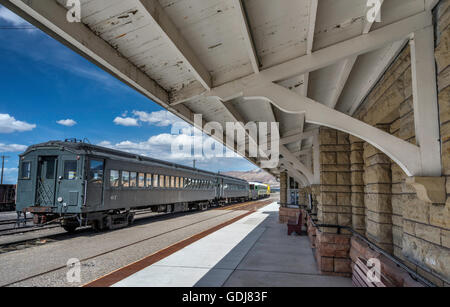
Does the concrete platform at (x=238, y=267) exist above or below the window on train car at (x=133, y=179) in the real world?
below

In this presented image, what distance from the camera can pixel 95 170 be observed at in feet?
36.9

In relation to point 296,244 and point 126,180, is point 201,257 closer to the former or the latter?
point 296,244

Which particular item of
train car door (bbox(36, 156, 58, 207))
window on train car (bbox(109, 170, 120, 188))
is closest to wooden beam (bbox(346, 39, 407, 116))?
window on train car (bbox(109, 170, 120, 188))

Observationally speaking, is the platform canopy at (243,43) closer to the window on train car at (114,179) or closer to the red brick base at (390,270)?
the red brick base at (390,270)

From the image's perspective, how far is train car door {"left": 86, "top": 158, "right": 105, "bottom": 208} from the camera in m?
10.7

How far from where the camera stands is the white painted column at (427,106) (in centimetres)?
242

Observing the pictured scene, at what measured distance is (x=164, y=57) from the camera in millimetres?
3600

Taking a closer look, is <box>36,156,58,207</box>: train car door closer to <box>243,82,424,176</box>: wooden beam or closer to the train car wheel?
the train car wheel

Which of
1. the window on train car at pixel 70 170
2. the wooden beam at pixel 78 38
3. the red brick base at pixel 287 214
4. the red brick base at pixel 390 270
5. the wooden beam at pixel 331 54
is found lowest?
the red brick base at pixel 287 214

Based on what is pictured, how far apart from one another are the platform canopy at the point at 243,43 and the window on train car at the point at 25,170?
968 centimetres

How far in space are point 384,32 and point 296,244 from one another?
728 cm

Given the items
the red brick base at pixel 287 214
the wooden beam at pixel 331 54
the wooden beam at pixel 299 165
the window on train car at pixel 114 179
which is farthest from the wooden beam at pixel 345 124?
the red brick base at pixel 287 214

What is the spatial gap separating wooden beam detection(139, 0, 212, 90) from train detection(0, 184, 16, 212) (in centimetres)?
2401
